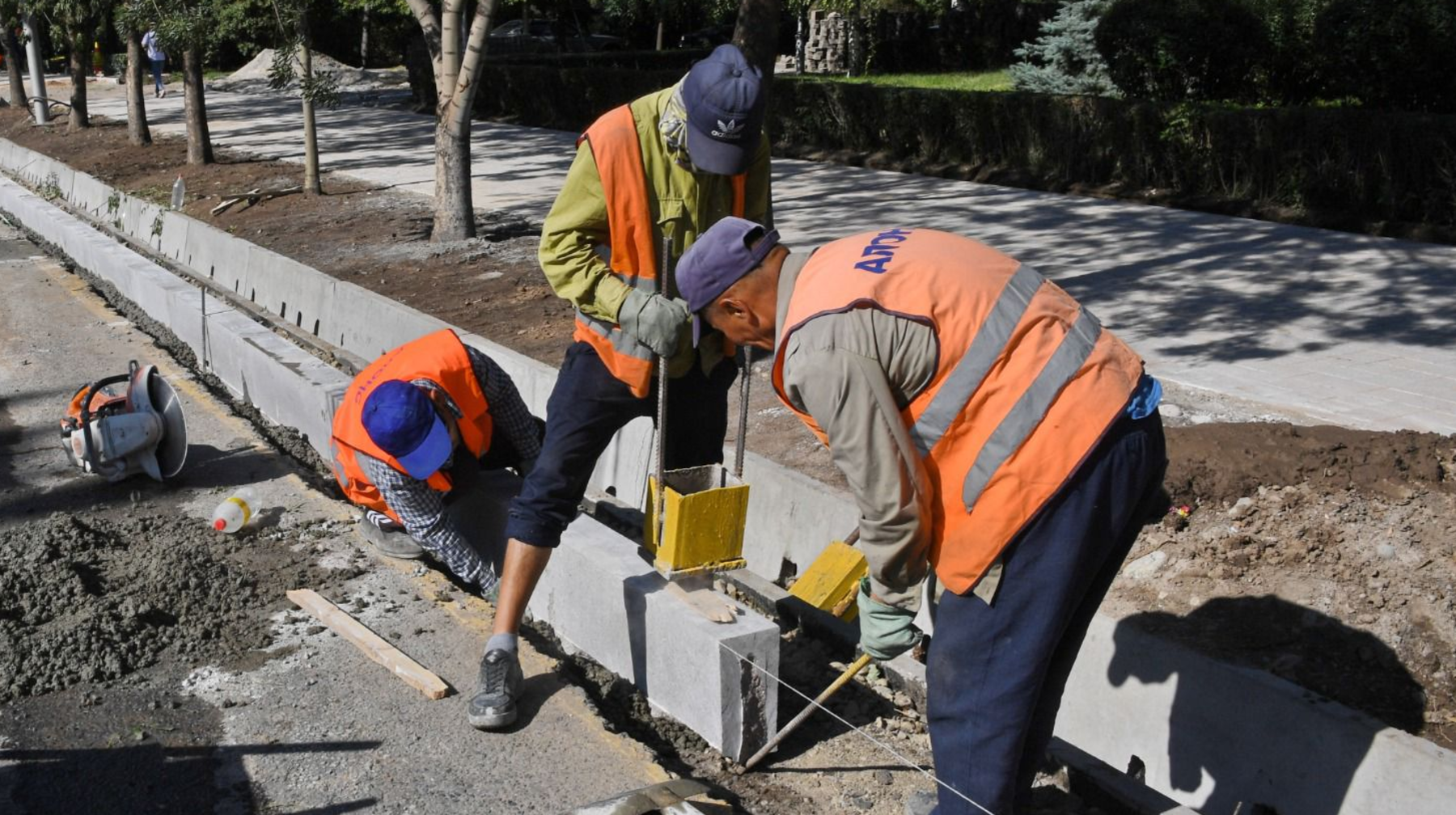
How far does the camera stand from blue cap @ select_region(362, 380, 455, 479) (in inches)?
196

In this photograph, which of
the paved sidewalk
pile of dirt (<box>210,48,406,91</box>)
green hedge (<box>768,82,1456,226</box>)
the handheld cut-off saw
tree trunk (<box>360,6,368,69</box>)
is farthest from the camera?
tree trunk (<box>360,6,368,69</box>)

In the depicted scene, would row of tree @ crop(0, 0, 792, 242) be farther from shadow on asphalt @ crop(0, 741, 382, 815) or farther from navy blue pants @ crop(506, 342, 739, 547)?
shadow on asphalt @ crop(0, 741, 382, 815)

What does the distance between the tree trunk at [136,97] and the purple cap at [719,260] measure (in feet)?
61.6

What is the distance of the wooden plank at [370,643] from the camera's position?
4559mm

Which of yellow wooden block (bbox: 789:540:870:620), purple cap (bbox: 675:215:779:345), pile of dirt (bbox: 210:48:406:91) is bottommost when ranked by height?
yellow wooden block (bbox: 789:540:870:620)

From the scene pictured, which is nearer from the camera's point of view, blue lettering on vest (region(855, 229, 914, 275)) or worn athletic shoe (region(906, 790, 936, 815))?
blue lettering on vest (region(855, 229, 914, 275))

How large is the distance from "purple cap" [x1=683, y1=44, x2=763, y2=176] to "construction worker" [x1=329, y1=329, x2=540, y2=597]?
167 centimetres

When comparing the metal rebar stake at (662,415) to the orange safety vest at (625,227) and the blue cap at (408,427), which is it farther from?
the blue cap at (408,427)

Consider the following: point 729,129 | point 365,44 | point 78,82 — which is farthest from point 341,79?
point 729,129

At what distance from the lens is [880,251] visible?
2938 mm

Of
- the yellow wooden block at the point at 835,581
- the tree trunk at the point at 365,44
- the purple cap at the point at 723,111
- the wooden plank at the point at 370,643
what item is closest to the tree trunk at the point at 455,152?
the wooden plank at the point at 370,643

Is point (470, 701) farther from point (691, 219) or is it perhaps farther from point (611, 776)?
point (691, 219)

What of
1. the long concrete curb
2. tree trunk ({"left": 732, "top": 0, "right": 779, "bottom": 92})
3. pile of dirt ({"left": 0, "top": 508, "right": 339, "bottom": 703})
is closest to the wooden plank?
pile of dirt ({"left": 0, "top": 508, "right": 339, "bottom": 703})

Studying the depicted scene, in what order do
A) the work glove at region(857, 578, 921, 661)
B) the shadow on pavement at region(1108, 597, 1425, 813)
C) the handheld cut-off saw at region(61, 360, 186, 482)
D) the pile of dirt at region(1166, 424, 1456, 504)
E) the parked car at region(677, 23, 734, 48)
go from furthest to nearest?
1. the parked car at region(677, 23, 734, 48)
2. the handheld cut-off saw at region(61, 360, 186, 482)
3. the pile of dirt at region(1166, 424, 1456, 504)
4. the shadow on pavement at region(1108, 597, 1425, 813)
5. the work glove at region(857, 578, 921, 661)
